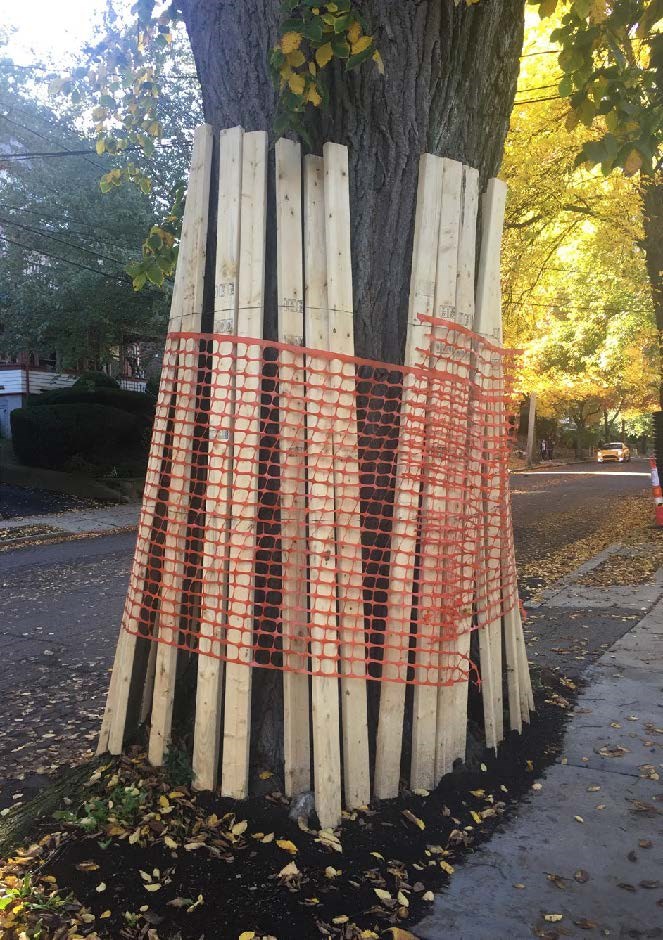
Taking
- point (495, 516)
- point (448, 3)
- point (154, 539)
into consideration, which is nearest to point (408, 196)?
point (448, 3)

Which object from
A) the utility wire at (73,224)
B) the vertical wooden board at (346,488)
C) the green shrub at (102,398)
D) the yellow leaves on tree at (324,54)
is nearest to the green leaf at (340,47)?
the yellow leaves on tree at (324,54)

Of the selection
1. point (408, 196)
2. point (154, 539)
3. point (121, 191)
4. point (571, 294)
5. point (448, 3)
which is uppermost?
point (121, 191)

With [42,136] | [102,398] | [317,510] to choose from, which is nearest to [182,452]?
[317,510]

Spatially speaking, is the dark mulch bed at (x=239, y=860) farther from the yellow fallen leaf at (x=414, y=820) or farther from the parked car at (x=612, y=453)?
the parked car at (x=612, y=453)

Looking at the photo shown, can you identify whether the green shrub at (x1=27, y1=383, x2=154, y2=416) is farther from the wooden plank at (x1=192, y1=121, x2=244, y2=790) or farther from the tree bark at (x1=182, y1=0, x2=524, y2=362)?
the wooden plank at (x1=192, y1=121, x2=244, y2=790)

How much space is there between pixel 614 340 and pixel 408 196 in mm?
20701

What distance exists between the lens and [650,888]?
2680mm

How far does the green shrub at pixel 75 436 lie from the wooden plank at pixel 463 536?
1859cm

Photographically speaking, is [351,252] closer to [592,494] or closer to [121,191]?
[121,191]

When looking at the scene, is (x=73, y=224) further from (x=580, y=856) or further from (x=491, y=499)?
(x=580, y=856)

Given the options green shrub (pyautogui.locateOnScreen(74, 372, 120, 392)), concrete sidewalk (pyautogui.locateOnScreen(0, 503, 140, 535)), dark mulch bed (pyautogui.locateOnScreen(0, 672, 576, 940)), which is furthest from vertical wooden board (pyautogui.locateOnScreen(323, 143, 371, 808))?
green shrub (pyautogui.locateOnScreen(74, 372, 120, 392))

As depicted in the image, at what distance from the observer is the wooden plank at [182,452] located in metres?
3.27

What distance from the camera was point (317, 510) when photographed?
3096 millimetres

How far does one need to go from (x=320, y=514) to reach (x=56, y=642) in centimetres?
427
